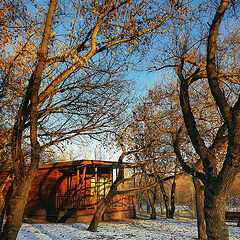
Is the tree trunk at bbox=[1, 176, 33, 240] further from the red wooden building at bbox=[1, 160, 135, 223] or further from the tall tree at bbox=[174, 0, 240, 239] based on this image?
the red wooden building at bbox=[1, 160, 135, 223]

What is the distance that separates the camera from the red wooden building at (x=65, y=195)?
1736cm

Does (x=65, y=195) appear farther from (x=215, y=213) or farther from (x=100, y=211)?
(x=215, y=213)

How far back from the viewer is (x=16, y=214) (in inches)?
179

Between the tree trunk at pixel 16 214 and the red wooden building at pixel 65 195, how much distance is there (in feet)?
41.5

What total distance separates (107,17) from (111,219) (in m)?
16.2

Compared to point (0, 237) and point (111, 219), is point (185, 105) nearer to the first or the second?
point (0, 237)

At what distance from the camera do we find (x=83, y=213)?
17078mm

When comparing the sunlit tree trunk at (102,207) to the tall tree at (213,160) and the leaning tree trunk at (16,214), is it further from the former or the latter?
the leaning tree trunk at (16,214)

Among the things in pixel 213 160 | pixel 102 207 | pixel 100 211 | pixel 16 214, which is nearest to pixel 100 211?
pixel 100 211

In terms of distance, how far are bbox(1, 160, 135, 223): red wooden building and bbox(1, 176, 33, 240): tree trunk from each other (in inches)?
498

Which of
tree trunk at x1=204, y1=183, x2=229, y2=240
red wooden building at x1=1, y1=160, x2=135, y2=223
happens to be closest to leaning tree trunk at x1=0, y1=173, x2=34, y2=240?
tree trunk at x1=204, y1=183, x2=229, y2=240

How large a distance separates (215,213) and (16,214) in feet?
12.3

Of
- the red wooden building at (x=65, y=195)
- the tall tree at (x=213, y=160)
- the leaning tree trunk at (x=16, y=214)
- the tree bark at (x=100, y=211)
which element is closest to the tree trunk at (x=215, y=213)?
the tall tree at (x=213, y=160)

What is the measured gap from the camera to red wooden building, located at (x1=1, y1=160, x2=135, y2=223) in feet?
57.0
